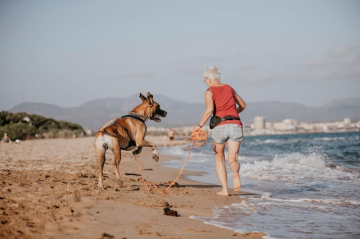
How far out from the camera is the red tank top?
21.5ft

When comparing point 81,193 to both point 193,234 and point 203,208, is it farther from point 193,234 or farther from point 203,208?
point 193,234

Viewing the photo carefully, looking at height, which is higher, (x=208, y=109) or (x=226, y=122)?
(x=208, y=109)

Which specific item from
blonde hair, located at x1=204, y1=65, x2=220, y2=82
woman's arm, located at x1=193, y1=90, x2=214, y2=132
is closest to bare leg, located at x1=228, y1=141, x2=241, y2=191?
woman's arm, located at x1=193, y1=90, x2=214, y2=132

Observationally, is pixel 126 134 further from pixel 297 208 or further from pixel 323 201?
pixel 323 201

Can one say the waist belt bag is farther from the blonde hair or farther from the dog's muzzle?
the dog's muzzle

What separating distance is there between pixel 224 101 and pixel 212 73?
0.61 meters

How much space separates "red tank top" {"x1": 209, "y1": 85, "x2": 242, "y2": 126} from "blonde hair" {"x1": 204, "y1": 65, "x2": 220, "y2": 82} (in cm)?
24

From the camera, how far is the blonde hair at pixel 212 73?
267 inches

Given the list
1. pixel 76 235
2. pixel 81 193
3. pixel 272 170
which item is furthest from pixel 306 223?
pixel 272 170

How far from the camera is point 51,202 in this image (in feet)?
17.0

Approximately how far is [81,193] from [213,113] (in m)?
2.67

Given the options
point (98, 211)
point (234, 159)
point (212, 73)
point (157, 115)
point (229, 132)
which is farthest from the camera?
point (157, 115)

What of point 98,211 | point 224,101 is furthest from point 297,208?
point 98,211

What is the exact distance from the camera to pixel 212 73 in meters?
6.80
